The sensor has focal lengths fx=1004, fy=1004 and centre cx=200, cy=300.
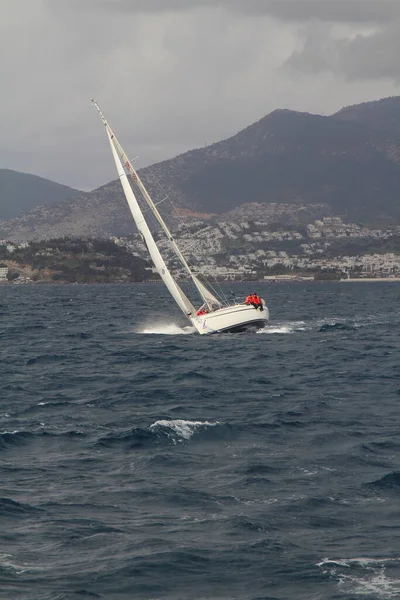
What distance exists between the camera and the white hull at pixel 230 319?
57969 mm

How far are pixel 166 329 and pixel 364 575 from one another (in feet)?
172

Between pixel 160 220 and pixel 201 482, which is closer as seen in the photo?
pixel 201 482

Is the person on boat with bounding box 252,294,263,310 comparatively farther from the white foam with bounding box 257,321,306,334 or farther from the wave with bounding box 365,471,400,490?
the wave with bounding box 365,471,400,490

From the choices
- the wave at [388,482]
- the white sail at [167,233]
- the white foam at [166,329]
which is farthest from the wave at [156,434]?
the white foam at [166,329]

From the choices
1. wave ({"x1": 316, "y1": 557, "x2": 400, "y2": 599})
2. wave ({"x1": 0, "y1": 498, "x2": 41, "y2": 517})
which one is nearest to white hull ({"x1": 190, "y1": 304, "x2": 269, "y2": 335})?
wave ({"x1": 0, "y1": 498, "x2": 41, "y2": 517})

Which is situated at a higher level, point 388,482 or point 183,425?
point 183,425

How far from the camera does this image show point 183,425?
2881cm

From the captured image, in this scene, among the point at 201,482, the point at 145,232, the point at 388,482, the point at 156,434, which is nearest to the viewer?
the point at 388,482

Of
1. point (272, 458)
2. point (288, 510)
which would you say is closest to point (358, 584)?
point (288, 510)

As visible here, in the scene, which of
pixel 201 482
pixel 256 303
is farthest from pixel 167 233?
pixel 201 482

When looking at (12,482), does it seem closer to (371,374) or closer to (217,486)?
(217,486)

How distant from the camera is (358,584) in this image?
16609 mm

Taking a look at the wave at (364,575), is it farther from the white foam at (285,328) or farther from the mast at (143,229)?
the white foam at (285,328)

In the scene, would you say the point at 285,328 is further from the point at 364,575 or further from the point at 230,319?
the point at 364,575
